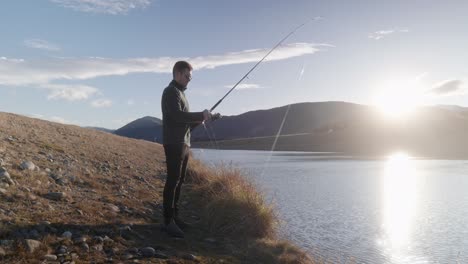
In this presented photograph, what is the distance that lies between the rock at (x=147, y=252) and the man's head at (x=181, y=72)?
2411mm

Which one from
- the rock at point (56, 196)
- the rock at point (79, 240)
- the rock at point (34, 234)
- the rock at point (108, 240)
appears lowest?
the rock at point (108, 240)

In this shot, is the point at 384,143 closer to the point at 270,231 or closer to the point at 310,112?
the point at 270,231

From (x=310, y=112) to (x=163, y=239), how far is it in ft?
637

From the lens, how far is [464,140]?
6462 centimetres

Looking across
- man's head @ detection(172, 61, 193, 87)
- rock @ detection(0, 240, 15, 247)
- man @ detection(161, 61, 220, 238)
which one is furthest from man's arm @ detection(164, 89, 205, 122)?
rock @ detection(0, 240, 15, 247)

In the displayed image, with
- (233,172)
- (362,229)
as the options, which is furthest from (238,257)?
(362,229)

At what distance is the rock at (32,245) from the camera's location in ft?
14.3

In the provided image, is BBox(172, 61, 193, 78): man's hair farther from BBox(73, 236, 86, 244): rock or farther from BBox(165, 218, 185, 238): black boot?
BBox(73, 236, 86, 244): rock

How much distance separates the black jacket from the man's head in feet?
0.25

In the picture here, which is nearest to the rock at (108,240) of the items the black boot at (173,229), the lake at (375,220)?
the black boot at (173,229)

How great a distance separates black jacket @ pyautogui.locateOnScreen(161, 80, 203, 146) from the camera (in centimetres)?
585

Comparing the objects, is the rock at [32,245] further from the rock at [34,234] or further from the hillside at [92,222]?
the rock at [34,234]

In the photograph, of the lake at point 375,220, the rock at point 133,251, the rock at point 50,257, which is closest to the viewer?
the rock at point 50,257

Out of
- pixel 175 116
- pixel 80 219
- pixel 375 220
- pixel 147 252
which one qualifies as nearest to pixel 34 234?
pixel 80 219
